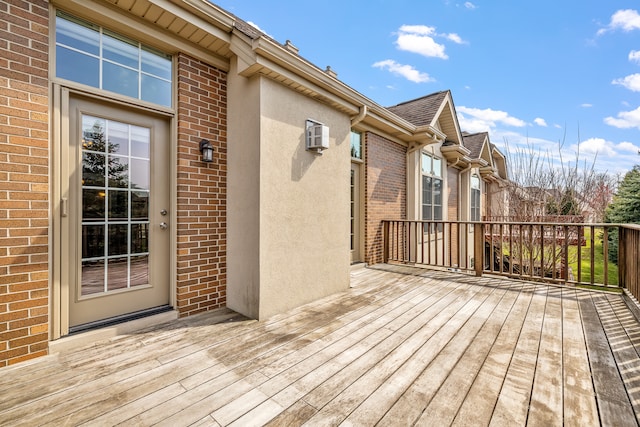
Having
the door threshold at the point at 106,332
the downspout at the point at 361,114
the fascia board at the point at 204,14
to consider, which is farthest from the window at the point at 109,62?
the downspout at the point at 361,114

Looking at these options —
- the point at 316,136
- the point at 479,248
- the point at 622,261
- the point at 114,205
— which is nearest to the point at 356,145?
the point at 316,136

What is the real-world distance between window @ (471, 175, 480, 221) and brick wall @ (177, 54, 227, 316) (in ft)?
34.1

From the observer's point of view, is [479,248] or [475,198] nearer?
[479,248]

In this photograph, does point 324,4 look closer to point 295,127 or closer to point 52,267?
point 295,127

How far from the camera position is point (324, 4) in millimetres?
6359

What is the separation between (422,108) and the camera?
750cm

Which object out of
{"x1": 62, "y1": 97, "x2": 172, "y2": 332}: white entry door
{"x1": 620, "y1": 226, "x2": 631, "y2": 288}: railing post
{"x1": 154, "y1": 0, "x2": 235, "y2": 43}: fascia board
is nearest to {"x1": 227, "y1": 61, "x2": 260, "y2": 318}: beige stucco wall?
{"x1": 154, "y1": 0, "x2": 235, "y2": 43}: fascia board

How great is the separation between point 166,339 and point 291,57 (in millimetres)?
2959

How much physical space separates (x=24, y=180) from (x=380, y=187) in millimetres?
5170

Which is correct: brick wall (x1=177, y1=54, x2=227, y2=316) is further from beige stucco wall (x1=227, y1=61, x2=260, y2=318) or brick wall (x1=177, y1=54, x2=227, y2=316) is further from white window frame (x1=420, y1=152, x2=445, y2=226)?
white window frame (x1=420, y1=152, x2=445, y2=226)

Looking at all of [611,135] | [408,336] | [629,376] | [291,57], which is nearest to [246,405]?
[408,336]

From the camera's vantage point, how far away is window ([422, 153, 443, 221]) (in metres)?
7.37

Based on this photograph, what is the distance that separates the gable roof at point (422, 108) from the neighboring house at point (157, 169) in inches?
144

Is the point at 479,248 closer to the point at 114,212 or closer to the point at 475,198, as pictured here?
the point at 114,212
